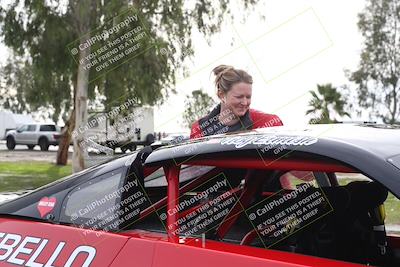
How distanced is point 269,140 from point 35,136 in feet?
115

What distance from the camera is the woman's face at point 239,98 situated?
331cm

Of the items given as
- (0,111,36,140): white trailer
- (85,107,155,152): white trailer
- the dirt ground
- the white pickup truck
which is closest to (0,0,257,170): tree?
(85,107,155,152): white trailer

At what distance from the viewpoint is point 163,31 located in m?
15.6

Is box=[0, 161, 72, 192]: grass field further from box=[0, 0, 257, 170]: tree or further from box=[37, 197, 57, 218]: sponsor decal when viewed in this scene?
box=[37, 197, 57, 218]: sponsor decal

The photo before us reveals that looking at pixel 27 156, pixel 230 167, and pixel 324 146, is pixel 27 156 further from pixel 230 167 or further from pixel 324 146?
pixel 324 146

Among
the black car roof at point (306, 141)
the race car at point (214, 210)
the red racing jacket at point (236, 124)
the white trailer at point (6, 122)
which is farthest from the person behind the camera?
the white trailer at point (6, 122)

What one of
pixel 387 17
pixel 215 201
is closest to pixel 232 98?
pixel 215 201

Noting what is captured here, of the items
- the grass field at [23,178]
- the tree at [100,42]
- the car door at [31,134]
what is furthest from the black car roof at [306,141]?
the car door at [31,134]

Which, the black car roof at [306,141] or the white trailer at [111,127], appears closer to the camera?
the black car roof at [306,141]

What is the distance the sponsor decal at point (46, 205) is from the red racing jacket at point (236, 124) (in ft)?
3.65

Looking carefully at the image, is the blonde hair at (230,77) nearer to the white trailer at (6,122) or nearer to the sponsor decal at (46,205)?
the sponsor decal at (46,205)

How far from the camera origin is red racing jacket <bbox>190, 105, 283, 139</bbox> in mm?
3297

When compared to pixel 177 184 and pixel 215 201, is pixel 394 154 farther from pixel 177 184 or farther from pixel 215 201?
pixel 215 201

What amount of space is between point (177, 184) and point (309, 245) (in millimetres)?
562
